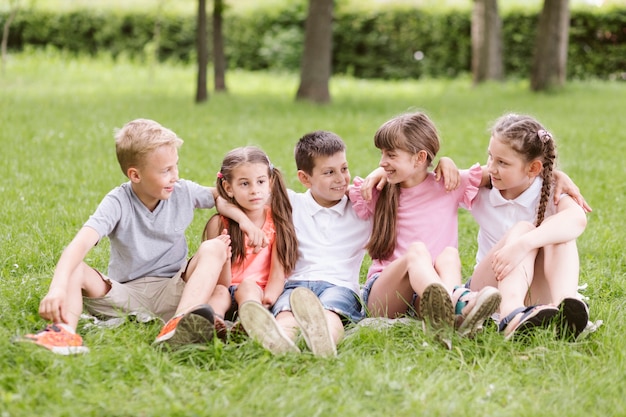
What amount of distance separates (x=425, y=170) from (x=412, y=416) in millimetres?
1763

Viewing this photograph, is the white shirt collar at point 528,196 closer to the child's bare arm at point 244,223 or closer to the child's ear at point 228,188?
the child's bare arm at point 244,223

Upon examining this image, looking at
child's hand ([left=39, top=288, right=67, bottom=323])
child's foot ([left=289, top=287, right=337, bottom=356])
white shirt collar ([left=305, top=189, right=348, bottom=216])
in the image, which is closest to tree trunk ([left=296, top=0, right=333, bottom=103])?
white shirt collar ([left=305, top=189, right=348, bottom=216])

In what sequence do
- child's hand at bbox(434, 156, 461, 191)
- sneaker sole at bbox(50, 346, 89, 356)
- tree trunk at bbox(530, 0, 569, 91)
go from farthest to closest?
tree trunk at bbox(530, 0, 569, 91), child's hand at bbox(434, 156, 461, 191), sneaker sole at bbox(50, 346, 89, 356)

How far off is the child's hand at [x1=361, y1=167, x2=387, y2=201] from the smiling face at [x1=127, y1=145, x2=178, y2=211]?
1.00 metres

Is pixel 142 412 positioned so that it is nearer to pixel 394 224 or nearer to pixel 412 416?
pixel 412 416

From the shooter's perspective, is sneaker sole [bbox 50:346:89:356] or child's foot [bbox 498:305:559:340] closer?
Result: sneaker sole [bbox 50:346:89:356]

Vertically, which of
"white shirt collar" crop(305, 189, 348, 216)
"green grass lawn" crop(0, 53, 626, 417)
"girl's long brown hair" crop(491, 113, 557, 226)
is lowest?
"green grass lawn" crop(0, 53, 626, 417)

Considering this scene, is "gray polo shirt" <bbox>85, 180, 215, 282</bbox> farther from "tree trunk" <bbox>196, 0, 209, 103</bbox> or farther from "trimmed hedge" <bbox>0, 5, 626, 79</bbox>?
"trimmed hedge" <bbox>0, 5, 626, 79</bbox>

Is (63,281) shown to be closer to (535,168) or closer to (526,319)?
(526,319)

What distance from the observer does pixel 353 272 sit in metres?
4.60

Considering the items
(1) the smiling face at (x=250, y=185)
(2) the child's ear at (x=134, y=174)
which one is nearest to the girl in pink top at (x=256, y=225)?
(1) the smiling face at (x=250, y=185)

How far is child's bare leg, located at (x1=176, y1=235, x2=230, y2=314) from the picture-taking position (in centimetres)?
398

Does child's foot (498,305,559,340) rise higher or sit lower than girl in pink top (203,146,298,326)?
lower

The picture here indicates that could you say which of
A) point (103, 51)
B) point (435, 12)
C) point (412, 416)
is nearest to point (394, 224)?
point (412, 416)
